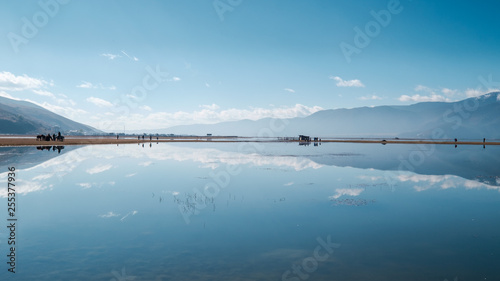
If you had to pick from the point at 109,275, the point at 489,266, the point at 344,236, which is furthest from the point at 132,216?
the point at 489,266

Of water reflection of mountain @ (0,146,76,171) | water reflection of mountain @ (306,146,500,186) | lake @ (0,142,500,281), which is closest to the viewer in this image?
lake @ (0,142,500,281)

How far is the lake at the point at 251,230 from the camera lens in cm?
1062

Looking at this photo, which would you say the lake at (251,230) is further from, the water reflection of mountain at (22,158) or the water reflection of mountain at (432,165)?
the water reflection of mountain at (22,158)

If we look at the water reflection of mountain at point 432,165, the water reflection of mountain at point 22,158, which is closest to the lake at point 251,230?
the water reflection of mountain at point 432,165

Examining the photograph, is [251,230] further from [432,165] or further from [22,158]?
[22,158]

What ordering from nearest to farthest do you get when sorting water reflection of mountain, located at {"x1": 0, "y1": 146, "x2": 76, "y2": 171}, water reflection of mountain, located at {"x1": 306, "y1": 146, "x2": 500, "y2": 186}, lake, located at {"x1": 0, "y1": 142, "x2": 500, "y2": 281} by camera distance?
1. lake, located at {"x1": 0, "y1": 142, "x2": 500, "y2": 281}
2. water reflection of mountain, located at {"x1": 306, "y1": 146, "x2": 500, "y2": 186}
3. water reflection of mountain, located at {"x1": 0, "y1": 146, "x2": 76, "y2": 171}

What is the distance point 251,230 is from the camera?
1505 centimetres

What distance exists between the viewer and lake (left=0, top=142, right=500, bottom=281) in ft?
34.8

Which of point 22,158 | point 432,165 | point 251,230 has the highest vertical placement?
point 22,158

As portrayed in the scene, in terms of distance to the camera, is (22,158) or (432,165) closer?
(432,165)

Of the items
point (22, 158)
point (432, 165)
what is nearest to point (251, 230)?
point (432, 165)

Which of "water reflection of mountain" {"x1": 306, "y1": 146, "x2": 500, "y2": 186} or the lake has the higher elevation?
"water reflection of mountain" {"x1": 306, "y1": 146, "x2": 500, "y2": 186}

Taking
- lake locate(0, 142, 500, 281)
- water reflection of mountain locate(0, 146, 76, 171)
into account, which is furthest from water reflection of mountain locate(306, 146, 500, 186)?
water reflection of mountain locate(0, 146, 76, 171)

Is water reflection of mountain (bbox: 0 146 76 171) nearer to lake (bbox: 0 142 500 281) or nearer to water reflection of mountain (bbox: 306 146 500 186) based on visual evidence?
lake (bbox: 0 142 500 281)
